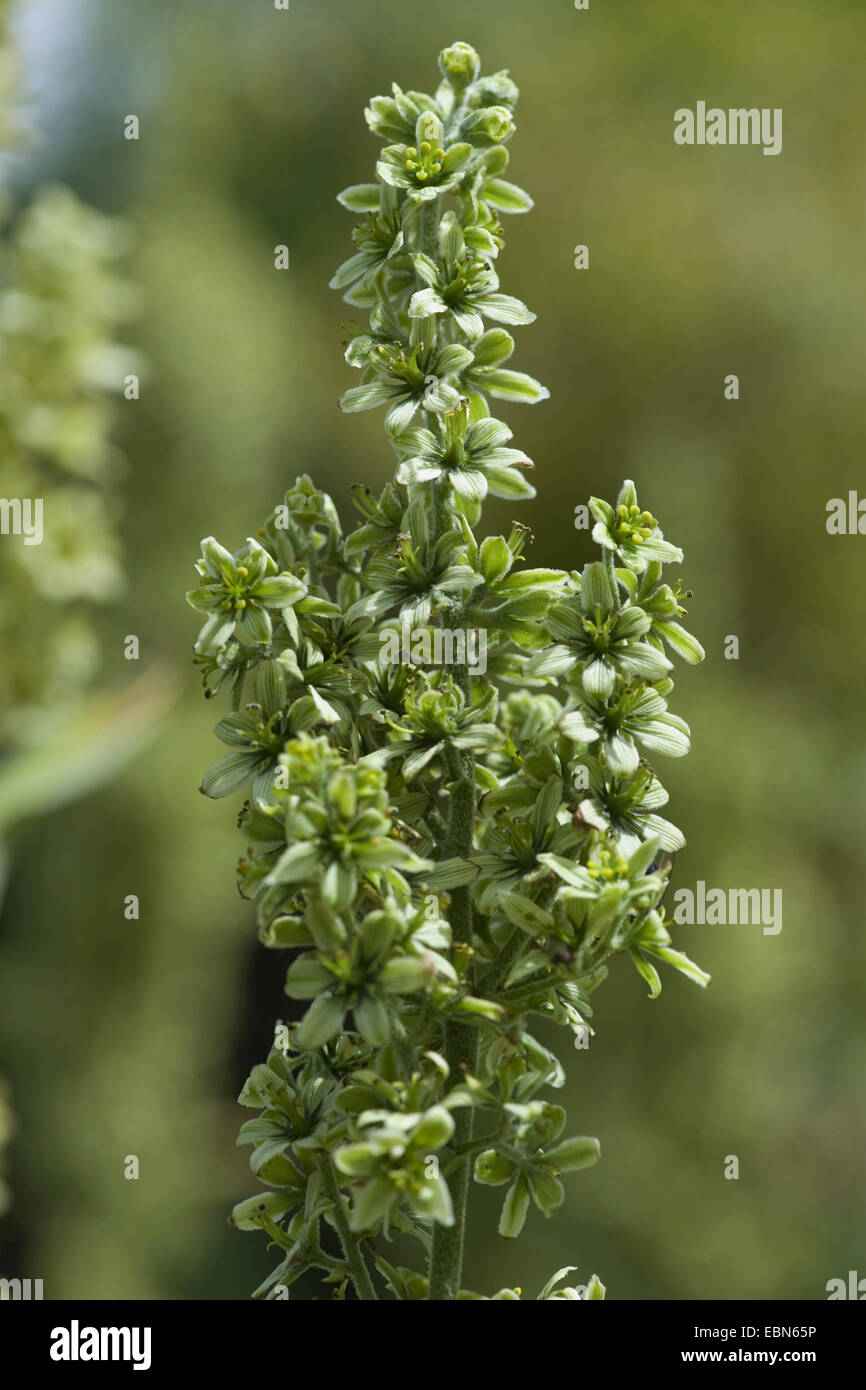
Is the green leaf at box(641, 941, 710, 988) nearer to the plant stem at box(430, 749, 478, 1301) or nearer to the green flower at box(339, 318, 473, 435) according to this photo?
the plant stem at box(430, 749, 478, 1301)

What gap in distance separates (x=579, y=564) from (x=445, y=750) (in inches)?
150

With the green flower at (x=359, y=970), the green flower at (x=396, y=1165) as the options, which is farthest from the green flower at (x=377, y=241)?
the green flower at (x=396, y=1165)

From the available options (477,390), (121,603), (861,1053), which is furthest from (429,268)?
(861,1053)

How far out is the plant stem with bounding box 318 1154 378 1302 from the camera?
0.84m

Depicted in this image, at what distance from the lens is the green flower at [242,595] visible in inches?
33.0

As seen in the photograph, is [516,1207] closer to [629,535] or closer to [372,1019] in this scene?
[372,1019]

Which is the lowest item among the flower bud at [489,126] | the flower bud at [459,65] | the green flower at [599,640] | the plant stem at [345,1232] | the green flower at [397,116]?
the plant stem at [345,1232]

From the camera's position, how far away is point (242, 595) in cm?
85

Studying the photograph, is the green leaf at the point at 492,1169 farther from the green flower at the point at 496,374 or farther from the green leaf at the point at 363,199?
the green leaf at the point at 363,199

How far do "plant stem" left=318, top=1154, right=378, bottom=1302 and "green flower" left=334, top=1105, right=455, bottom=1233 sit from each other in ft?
0.33

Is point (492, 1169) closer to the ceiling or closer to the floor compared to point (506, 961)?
closer to the floor

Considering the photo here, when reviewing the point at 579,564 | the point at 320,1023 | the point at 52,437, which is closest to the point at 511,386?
the point at 320,1023
